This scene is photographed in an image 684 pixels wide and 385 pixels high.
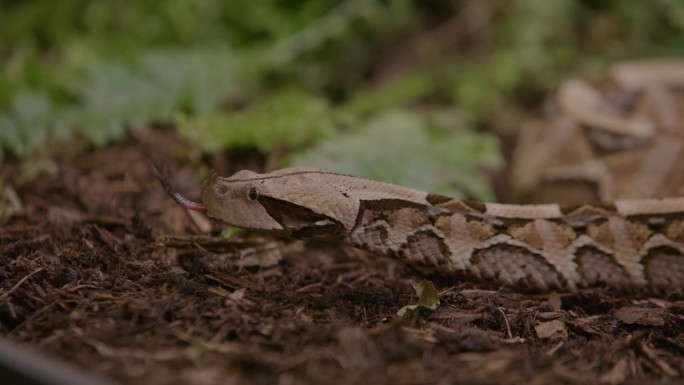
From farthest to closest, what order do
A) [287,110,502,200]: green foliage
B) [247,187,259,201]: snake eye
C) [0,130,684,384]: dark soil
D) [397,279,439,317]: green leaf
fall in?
[287,110,502,200]: green foliage, [247,187,259,201]: snake eye, [397,279,439,317]: green leaf, [0,130,684,384]: dark soil

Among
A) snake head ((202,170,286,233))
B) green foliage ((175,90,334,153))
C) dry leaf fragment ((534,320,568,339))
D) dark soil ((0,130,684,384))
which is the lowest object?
dark soil ((0,130,684,384))

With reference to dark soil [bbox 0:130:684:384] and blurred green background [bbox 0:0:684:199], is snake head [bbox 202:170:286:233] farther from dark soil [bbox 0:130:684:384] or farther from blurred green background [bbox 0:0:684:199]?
blurred green background [bbox 0:0:684:199]

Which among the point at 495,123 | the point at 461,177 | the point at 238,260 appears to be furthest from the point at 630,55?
the point at 238,260

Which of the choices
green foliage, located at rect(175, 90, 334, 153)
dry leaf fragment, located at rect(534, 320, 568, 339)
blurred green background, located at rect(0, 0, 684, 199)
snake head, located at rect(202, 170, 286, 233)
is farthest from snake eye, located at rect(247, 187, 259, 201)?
green foliage, located at rect(175, 90, 334, 153)

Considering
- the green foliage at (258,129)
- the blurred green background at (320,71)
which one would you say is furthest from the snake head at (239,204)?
the green foliage at (258,129)

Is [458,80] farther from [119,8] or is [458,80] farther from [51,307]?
[51,307]

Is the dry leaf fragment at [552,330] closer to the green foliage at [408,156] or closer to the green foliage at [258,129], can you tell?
the green foliage at [408,156]
